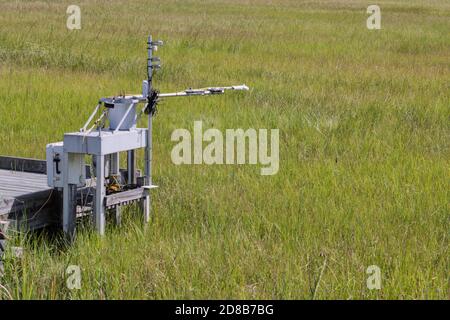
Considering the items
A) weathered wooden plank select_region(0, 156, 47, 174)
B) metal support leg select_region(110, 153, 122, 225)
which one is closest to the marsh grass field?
metal support leg select_region(110, 153, 122, 225)

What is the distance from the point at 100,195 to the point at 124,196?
353 millimetres

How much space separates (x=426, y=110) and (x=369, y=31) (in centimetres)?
1392

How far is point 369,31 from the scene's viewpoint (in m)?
25.6

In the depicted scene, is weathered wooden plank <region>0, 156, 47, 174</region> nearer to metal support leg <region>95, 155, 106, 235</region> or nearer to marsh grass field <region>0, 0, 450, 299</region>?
marsh grass field <region>0, 0, 450, 299</region>

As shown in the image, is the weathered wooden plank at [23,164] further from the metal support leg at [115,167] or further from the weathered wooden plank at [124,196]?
the weathered wooden plank at [124,196]

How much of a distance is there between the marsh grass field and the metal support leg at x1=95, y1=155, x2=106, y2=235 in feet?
0.43

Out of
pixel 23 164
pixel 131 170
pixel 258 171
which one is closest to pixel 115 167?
pixel 131 170

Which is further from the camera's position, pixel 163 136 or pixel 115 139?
pixel 163 136

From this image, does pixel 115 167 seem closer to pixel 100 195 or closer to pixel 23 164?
pixel 100 195

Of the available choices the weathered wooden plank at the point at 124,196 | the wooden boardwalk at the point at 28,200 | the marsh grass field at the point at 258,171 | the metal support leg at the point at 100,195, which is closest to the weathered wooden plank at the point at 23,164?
the wooden boardwalk at the point at 28,200

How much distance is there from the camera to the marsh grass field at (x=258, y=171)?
5270mm

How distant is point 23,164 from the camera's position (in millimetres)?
7887

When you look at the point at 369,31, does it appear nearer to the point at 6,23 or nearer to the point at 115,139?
the point at 6,23
